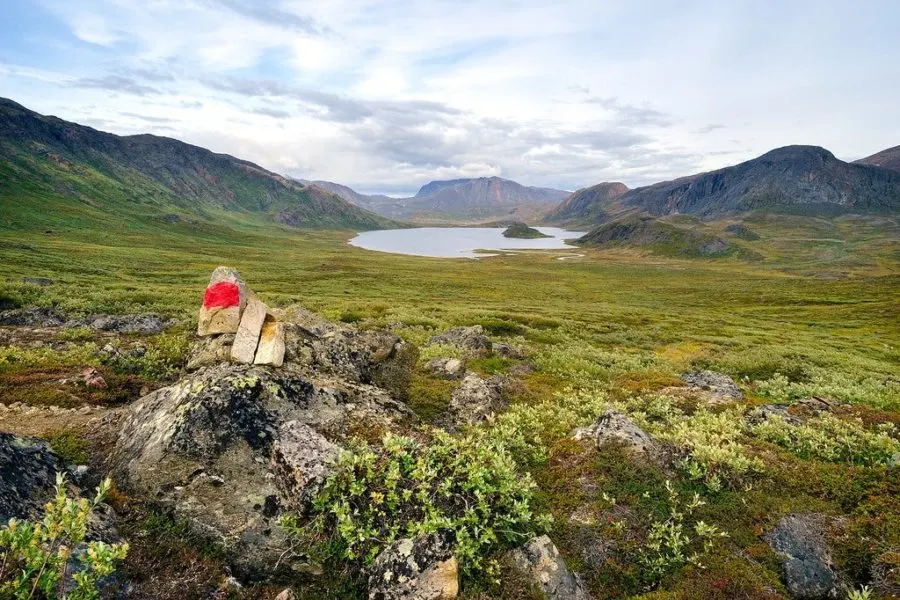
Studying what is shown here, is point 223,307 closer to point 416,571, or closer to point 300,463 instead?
point 300,463

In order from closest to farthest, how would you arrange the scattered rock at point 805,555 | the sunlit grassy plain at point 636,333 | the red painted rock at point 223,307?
the scattered rock at point 805,555
the sunlit grassy plain at point 636,333
the red painted rock at point 223,307

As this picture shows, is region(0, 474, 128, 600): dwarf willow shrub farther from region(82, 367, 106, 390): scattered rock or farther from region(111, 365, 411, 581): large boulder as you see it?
region(82, 367, 106, 390): scattered rock

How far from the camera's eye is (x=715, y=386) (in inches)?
943

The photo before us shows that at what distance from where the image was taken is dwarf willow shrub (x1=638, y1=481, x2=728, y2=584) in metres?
8.42

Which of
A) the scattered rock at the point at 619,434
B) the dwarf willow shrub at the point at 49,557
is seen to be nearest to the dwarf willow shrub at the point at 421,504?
the dwarf willow shrub at the point at 49,557

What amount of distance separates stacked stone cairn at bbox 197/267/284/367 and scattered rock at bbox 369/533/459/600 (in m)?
7.00

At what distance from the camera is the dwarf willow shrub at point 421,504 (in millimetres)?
7859

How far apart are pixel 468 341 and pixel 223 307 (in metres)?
18.9

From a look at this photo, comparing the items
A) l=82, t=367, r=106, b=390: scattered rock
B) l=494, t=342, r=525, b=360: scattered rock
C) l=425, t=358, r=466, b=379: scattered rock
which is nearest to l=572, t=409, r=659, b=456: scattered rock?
l=425, t=358, r=466, b=379: scattered rock

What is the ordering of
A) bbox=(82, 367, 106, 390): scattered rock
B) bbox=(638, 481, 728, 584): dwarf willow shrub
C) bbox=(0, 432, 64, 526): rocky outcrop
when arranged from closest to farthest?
bbox=(0, 432, 64, 526): rocky outcrop < bbox=(638, 481, 728, 584): dwarf willow shrub < bbox=(82, 367, 106, 390): scattered rock

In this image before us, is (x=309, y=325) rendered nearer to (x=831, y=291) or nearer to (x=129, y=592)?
(x=129, y=592)

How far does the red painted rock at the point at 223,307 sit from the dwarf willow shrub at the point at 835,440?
17.3 metres

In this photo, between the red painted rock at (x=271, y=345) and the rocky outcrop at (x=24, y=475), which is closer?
the rocky outcrop at (x=24, y=475)

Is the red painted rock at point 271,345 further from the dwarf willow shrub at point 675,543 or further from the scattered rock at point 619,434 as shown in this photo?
the dwarf willow shrub at point 675,543
